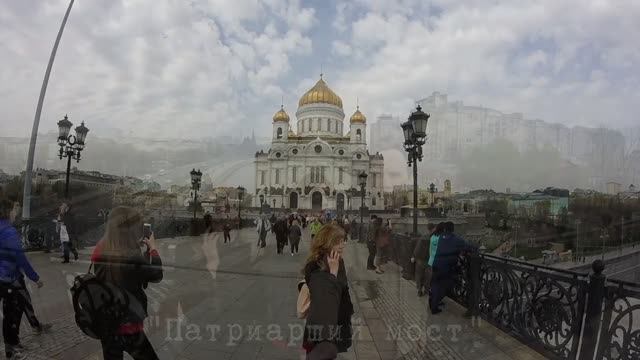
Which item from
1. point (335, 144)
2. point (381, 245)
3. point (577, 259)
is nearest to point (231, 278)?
point (381, 245)

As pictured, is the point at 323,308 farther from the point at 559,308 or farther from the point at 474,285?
the point at 474,285

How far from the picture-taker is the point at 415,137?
41.7 ft

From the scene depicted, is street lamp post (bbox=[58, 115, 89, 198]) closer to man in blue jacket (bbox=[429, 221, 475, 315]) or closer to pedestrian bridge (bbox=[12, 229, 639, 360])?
pedestrian bridge (bbox=[12, 229, 639, 360])

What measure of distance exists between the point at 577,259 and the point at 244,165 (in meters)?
28.7

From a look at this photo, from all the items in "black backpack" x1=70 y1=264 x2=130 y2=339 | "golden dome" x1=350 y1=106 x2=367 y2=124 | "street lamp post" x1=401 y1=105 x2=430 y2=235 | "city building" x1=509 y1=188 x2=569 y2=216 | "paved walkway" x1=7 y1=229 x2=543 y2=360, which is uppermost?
"golden dome" x1=350 y1=106 x2=367 y2=124

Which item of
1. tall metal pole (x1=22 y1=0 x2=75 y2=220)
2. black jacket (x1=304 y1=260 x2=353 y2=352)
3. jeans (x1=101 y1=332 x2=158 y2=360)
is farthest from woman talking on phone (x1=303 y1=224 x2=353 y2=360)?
tall metal pole (x1=22 y1=0 x2=75 y2=220)

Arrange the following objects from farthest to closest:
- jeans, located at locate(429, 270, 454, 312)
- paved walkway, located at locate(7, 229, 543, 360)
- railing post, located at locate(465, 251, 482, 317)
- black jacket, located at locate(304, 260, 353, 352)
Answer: jeans, located at locate(429, 270, 454, 312) → railing post, located at locate(465, 251, 482, 317) → paved walkway, located at locate(7, 229, 543, 360) → black jacket, located at locate(304, 260, 353, 352)

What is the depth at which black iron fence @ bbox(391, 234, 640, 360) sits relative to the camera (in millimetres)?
3803

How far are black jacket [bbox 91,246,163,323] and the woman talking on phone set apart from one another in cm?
132

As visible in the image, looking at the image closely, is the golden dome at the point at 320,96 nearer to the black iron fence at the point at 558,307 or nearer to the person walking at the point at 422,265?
the person walking at the point at 422,265

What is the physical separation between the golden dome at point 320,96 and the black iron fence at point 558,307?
8418cm

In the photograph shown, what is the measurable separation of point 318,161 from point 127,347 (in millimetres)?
82426

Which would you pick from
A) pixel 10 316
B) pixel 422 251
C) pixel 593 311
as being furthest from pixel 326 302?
pixel 422 251

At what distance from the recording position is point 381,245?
43.2 feet
